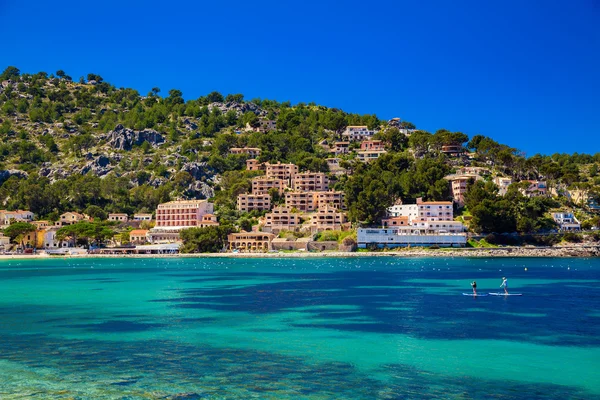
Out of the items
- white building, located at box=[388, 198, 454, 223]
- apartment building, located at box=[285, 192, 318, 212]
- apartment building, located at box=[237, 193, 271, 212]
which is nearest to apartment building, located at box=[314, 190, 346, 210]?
apartment building, located at box=[285, 192, 318, 212]

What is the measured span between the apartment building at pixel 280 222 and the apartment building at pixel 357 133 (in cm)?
4565

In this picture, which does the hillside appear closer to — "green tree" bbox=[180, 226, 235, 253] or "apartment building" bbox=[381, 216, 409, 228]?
"apartment building" bbox=[381, 216, 409, 228]

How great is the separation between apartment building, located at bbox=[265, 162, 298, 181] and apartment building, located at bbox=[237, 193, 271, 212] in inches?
377

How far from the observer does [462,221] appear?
10288 cm

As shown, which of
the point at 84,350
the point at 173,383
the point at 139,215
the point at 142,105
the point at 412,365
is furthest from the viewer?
the point at 142,105

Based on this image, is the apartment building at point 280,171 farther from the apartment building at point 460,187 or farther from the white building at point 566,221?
the white building at point 566,221

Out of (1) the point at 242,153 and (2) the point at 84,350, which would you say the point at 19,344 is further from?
(1) the point at 242,153

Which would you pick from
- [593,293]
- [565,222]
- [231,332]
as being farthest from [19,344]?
[565,222]

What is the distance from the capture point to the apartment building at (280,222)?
10575 cm

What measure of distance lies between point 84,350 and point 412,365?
12.1 metres

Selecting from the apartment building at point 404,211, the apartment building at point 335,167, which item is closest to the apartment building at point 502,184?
the apartment building at point 404,211

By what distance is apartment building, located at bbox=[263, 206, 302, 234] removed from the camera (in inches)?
4163

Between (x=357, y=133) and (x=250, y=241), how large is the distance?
184 feet

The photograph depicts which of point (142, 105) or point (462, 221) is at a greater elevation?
point (142, 105)
